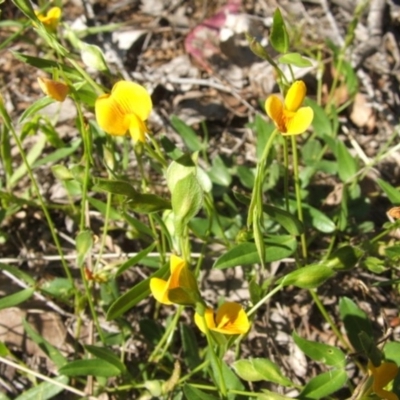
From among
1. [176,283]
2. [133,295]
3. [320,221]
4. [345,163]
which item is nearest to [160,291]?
[176,283]

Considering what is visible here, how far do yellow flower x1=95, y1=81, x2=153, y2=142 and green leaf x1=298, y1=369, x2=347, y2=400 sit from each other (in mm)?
832

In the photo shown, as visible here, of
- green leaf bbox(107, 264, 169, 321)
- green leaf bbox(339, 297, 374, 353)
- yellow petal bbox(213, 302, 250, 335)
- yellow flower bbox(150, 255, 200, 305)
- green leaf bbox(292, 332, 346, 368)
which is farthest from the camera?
green leaf bbox(339, 297, 374, 353)

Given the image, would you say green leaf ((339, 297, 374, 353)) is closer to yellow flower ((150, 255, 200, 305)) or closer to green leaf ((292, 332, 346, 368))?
green leaf ((292, 332, 346, 368))

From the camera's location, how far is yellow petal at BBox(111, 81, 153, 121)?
138 centimetres

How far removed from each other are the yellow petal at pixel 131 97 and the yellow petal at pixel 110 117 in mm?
14

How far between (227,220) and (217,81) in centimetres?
101

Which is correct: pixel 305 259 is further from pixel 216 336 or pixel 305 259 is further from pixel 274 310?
pixel 216 336

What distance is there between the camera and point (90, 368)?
1.75 meters

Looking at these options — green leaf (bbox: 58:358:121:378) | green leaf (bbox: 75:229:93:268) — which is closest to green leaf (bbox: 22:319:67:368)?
green leaf (bbox: 58:358:121:378)

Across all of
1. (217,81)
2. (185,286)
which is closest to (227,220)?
(185,286)

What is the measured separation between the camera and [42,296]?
212cm

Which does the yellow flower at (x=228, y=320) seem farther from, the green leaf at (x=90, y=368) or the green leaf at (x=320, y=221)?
the green leaf at (x=320, y=221)

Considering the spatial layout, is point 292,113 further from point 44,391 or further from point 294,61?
point 44,391

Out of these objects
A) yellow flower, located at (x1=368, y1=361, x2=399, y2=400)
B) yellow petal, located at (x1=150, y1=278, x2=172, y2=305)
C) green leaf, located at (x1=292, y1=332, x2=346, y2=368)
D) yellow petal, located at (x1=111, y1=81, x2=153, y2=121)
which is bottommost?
green leaf, located at (x1=292, y1=332, x2=346, y2=368)
